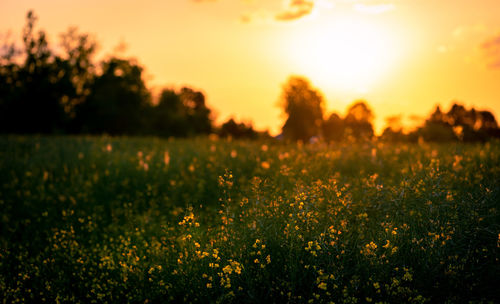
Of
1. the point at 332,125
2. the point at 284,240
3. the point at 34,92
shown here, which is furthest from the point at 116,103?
the point at 284,240

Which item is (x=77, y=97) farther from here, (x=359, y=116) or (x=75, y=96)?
(x=359, y=116)

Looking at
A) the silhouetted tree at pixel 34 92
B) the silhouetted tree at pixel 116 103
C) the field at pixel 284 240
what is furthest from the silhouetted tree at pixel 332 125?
the field at pixel 284 240

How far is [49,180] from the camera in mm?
8359

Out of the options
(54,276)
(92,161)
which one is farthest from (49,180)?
(54,276)

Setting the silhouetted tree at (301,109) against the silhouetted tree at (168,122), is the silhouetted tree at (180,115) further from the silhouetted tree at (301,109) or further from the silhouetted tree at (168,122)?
the silhouetted tree at (301,109)

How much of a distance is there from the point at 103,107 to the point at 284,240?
40586 mm

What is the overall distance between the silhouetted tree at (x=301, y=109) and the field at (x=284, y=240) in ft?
153

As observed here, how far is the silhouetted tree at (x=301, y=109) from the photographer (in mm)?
54875

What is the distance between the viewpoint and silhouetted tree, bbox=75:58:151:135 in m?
40.8

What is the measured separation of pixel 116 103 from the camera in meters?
42.1

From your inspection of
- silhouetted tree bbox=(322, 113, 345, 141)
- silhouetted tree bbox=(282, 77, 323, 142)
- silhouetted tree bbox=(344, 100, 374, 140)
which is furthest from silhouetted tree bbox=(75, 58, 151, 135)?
silhouetted tree bbox=(344, 100, 374, 140)

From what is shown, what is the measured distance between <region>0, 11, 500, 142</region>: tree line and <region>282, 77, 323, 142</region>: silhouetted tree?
0.15 metres

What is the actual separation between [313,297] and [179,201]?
13.0ft

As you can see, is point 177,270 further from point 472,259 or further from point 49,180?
point 49,180
